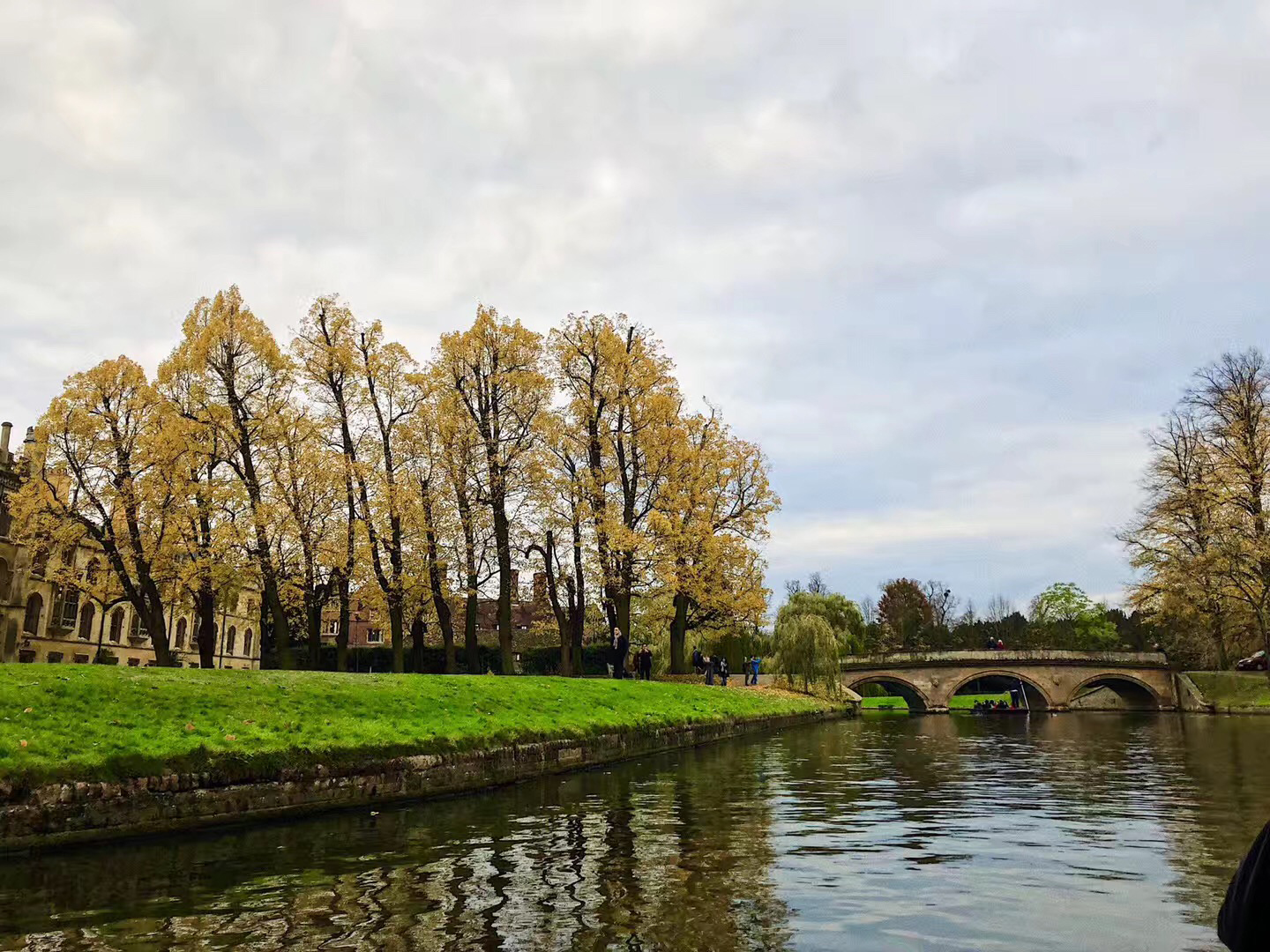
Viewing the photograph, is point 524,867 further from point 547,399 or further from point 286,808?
point 547,399

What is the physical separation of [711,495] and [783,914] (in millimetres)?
33029

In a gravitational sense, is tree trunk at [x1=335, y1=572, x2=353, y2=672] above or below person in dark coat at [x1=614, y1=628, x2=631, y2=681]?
above

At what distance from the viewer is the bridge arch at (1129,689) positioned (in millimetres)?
68613

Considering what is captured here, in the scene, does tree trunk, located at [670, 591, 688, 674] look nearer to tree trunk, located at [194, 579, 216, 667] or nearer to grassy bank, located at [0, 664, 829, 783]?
grassy bank, located at [0, 664, 829, 783]

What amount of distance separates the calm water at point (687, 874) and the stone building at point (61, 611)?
2226 cm

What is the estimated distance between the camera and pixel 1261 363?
52.2 metres

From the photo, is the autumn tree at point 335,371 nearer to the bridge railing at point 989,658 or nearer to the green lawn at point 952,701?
the bridge railing at point 989,658

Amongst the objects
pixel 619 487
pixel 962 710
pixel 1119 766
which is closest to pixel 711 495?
pixel 619 487

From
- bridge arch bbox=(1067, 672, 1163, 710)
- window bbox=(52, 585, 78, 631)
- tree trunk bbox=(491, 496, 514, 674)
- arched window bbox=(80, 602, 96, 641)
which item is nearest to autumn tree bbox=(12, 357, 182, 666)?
tree trunk bbox=(491, 496, 514, 674)

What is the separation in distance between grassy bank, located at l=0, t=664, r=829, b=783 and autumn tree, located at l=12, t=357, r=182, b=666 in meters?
11.6

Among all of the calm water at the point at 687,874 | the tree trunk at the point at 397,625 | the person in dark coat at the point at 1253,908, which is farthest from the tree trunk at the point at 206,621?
the person in dark coat at the point at 1253,908

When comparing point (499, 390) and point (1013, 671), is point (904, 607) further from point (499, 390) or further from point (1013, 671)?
point (499, 390)

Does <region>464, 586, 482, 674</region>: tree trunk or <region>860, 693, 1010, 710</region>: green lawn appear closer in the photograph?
<region>464, 586, 482, 674</region>: tree trunk

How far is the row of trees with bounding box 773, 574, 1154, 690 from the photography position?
4756 centimetres
